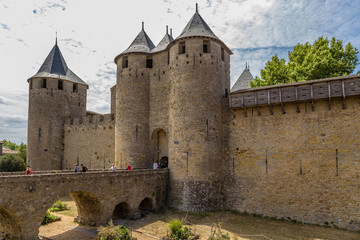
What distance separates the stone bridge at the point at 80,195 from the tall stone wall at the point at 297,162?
4.90m

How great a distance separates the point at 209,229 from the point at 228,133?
6.11m

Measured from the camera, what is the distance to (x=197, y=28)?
17859mm

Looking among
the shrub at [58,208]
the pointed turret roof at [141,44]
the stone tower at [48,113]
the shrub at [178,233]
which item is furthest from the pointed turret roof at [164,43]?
the shrub at [178,233]

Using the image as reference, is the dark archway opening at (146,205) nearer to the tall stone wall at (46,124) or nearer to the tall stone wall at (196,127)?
the tall stone wall at (196,127)

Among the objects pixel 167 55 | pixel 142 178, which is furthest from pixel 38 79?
pixel 142 178

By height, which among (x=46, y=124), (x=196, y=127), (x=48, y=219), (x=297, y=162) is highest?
(x=46, y=124)

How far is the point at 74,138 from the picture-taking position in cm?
2495

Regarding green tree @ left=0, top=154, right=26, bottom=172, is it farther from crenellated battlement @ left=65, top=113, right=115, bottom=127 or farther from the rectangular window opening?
the rectangular window opening

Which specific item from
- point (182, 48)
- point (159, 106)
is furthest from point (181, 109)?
point (182, 48)

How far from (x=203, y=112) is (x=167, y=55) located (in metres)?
5.62

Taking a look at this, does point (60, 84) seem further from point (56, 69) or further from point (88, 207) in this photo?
point (88, 207)

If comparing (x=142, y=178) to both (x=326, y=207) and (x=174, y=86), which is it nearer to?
(x=174, y=86)

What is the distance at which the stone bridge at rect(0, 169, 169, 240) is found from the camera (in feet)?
33.8

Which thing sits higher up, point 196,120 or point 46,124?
point 46,124
